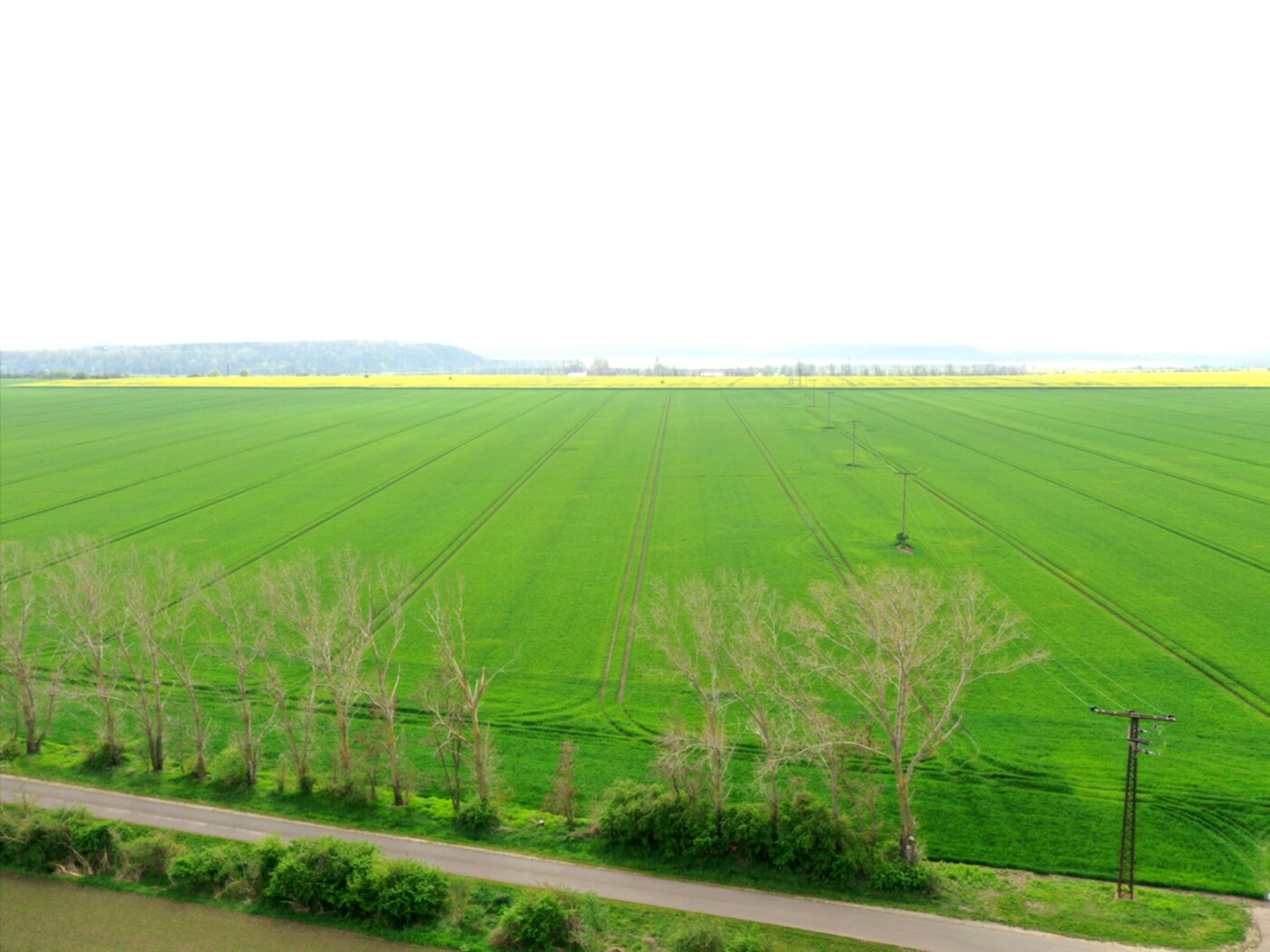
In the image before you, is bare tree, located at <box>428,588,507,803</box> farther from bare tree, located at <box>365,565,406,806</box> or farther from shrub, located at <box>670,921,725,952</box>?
shrub, located at <box>670,921,725,952</box>

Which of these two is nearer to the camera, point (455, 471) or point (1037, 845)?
point (1037, 845)

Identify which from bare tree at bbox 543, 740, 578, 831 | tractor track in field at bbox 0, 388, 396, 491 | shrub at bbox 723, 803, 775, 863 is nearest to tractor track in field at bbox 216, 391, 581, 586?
bare tree at bbox 543, 740, 578, 831

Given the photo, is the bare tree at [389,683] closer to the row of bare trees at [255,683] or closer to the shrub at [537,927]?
the row of bare trees at [255,683]

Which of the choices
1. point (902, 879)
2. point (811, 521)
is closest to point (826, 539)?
point (811, 521)

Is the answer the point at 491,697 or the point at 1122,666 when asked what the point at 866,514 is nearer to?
the point at 1122,666

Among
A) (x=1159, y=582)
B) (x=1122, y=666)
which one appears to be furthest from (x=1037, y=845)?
(x=1159, y=582)

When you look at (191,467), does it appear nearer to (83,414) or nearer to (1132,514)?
(83,414)
